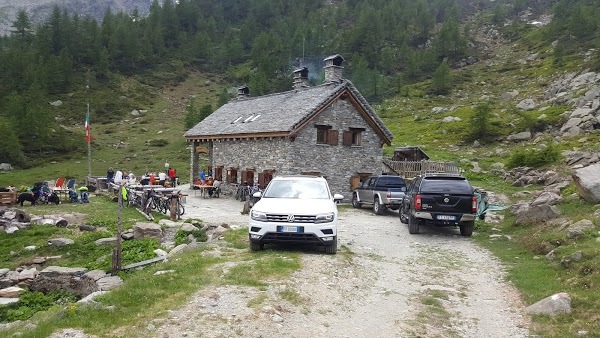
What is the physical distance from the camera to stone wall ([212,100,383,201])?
28.0 m

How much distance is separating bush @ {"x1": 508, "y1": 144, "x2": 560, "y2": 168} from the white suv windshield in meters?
29.4

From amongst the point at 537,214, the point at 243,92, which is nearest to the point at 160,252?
the point at 537,214

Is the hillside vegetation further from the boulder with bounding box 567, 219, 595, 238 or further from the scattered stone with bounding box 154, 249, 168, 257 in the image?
the scattered stone with bounding box 154, 249, 168, 257

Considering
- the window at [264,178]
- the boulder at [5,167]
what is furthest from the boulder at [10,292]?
the boulder at [5,167]

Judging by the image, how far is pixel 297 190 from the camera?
512 inches

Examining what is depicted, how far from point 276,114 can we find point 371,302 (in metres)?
23.4

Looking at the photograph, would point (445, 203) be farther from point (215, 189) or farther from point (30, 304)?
point (215, 189)

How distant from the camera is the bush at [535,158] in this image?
117 ft

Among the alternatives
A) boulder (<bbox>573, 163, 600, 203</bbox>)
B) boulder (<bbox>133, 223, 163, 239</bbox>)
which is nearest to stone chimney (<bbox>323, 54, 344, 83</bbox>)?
boulder (<bbox>573, 163, 600, 203</bbox>)

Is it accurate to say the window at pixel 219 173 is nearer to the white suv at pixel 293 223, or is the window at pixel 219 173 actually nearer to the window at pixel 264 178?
the window at pixel 264 178

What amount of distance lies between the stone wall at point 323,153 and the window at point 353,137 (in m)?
0.23

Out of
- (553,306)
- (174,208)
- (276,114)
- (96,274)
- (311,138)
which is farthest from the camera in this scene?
(276,114)

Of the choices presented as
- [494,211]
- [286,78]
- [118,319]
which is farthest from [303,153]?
[286,78]

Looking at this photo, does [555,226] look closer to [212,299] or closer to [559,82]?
[212,299]
